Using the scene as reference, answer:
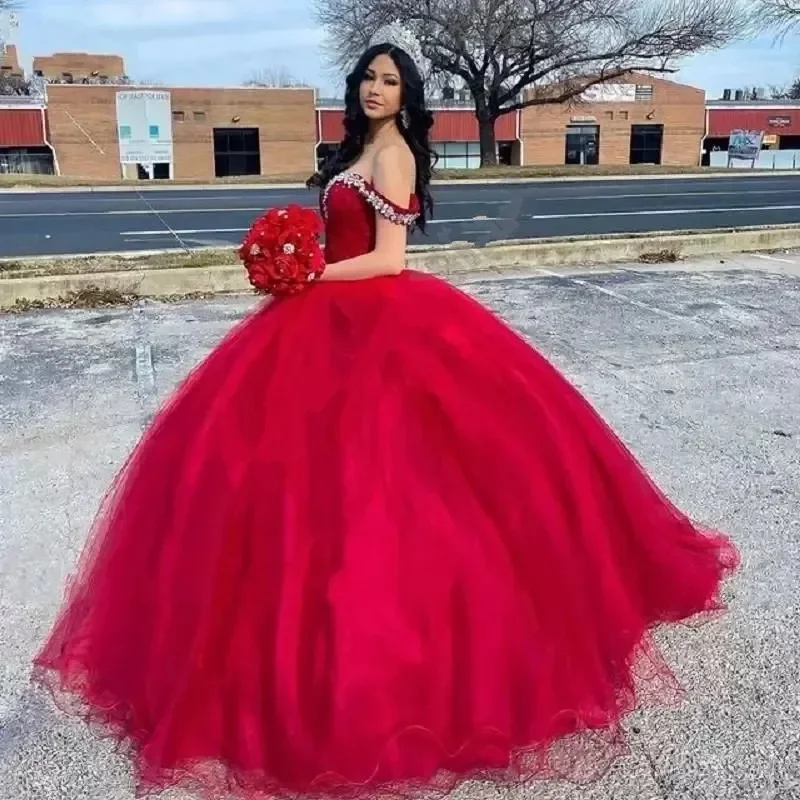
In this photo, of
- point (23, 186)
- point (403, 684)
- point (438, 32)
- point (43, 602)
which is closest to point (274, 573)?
point (403, 684)

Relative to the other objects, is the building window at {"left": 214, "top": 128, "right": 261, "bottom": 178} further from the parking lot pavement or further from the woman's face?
the woman's face

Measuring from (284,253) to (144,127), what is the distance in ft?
144

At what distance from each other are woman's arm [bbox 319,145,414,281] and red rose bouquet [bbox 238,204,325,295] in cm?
8

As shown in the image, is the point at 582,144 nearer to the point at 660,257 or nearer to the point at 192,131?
the point at 192,131

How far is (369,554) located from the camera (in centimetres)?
209

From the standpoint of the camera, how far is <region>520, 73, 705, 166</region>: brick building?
50.5 meters

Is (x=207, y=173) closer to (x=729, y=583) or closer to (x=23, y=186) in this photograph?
(x=23, y=186)

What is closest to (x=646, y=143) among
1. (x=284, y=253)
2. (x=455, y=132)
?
(x=455, y=132)

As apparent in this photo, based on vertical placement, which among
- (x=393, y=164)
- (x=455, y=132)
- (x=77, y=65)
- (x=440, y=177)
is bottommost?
(x=393, y=164)

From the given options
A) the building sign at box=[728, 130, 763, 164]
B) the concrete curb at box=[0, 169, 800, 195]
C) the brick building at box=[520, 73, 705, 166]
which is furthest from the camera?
the brick building at box=[520, 73, 705, 166]

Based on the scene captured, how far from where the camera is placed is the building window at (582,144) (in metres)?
51.9

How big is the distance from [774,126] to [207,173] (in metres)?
35.1

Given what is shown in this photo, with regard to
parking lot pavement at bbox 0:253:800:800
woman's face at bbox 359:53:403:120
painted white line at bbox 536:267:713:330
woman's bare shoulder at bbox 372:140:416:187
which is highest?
woman's face at bbox 359:53:403:120

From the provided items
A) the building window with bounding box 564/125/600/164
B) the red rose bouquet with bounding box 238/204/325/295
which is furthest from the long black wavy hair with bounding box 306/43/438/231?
the building window with bounding box 564/125/600/164
